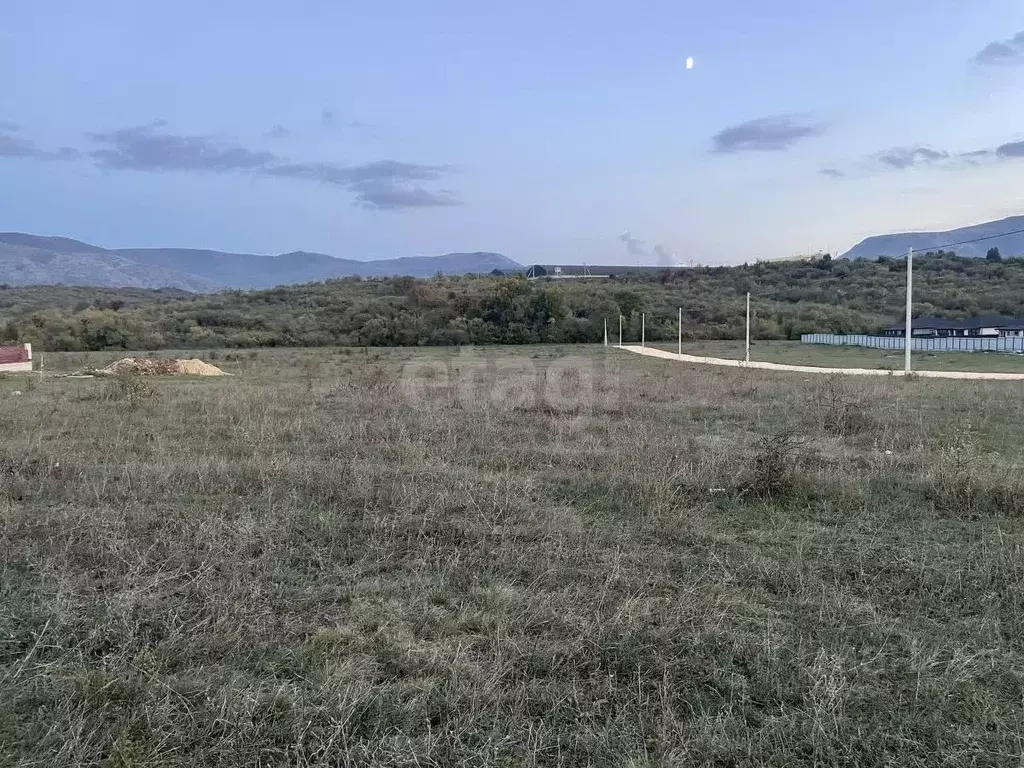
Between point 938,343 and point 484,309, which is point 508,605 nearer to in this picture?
point 938,343

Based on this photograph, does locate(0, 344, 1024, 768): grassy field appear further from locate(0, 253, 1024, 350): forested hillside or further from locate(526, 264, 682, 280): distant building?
locate(526, 264, 682, 280): distant building

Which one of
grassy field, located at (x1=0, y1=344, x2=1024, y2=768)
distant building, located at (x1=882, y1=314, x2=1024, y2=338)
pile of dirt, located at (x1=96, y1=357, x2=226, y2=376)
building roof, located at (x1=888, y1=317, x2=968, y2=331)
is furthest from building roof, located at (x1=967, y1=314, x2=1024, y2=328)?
pile of dirt, located at (x1=96, y1=357, x2=226, y2=376)

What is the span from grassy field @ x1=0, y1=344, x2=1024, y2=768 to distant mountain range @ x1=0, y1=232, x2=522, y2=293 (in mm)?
99868

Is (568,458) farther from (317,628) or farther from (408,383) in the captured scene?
(408,383)

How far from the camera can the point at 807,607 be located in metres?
3.75

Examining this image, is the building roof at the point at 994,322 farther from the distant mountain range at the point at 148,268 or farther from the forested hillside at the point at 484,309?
the distant mountain range at the point at 148,268

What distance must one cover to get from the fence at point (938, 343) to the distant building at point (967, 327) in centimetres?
330

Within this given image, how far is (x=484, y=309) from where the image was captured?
62812 mm

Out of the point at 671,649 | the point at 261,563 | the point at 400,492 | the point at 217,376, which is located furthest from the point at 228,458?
the point at 217,376

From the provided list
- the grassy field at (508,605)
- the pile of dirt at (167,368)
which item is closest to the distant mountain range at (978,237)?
the grassy field at (508,605)

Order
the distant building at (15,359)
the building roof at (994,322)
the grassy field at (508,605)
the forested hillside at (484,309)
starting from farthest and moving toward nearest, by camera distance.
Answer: the building roof at (994,322) → the forested hillside at (484,309) → the distant building at (15,359) → the grassy field at (508,605)

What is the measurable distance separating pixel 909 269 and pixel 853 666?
23.5 m

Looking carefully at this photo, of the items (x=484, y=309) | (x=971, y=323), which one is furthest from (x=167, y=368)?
(x=971, y=323)

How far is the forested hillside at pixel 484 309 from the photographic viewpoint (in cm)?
5012
